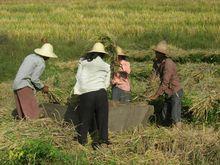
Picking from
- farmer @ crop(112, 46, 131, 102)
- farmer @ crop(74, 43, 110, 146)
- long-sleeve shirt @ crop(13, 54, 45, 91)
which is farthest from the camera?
farmer @ crop(112, 46, 131, 102)

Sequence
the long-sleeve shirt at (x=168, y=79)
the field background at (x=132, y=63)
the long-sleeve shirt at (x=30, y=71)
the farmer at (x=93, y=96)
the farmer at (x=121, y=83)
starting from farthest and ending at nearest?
the farmer at (x=121, y=83) < the long-sleeve shirt at (x=168, y=79) < the long-sleeve shirt at (x=30, y=71) < the farmer at (x=93, y=96) < the field background at (x=132, y=63)

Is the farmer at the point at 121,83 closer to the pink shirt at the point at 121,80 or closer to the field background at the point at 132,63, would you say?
the pink shirt at the point at 121,80

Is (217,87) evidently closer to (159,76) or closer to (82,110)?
(159,76)

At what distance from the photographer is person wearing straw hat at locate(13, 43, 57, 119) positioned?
7.77 m

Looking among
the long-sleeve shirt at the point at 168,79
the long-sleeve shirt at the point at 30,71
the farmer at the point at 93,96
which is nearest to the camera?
the farmer at the point at 93,96

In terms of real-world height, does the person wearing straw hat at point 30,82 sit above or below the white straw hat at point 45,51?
below

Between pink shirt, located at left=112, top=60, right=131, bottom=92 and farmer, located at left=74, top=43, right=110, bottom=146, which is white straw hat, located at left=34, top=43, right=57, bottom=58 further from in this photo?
pink shirt, located at left=112, top=60, right=131, bottom=92

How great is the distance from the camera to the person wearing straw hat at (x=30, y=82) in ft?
25.5

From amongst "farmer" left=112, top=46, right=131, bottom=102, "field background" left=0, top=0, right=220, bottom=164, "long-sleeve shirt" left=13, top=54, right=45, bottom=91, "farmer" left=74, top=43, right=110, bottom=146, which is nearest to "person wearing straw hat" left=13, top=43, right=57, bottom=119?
"long-sleeve shirt" left=13, top=54, right=45, bottom=91

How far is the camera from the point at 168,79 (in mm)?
8289

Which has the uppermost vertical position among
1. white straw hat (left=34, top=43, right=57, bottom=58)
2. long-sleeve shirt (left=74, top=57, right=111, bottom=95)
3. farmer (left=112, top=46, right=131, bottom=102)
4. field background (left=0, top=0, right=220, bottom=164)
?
white straw hat (left=34, top=43, right=57, bottom=58)

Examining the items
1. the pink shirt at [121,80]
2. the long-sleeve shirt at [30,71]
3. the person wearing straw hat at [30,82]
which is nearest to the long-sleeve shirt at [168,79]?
the pink shirt at [121,80]

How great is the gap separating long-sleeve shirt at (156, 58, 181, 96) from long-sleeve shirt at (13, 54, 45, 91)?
5.82ft

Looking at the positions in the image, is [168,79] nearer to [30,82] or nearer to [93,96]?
[93,96]
